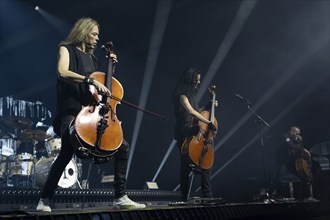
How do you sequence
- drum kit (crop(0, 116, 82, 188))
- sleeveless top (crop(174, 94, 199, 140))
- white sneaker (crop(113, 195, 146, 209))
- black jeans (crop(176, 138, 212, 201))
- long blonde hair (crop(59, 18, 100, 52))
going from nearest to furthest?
white sneaker (crop(113, 195, 146, 209)), long blonde hair (crop(59, 18, 100, 52)), black jeans (crop(176, 138, 212, 201)), sleeveless top (crop(174, 94, 199, 140)), drum kit (crop(0, 116, 82, 188))

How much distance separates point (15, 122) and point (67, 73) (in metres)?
5.66

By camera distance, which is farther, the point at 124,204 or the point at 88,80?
the point at 124,204

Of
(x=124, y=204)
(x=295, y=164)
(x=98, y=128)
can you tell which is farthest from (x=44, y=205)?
(x=295, y=164)

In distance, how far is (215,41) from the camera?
10234mm

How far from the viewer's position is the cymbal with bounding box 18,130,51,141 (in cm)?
784

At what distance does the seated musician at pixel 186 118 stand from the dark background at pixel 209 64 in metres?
4.48

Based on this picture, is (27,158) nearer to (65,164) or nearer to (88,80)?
(65,164)

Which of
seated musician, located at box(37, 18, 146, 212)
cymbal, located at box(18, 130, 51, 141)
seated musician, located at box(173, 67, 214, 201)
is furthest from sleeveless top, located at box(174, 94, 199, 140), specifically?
cymbal, located at box(18, 130, 51, 141)

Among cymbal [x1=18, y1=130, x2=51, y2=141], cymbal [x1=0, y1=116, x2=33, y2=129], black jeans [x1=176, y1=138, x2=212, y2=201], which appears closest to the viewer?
black jeans [x1=176, y1=138, x2=212, y2=201]

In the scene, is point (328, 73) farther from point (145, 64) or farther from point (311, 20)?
point (145, 64)

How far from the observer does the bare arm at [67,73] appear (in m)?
3.13

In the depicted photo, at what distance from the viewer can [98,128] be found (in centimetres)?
315

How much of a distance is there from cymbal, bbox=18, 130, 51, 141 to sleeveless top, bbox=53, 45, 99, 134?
15.2 ft

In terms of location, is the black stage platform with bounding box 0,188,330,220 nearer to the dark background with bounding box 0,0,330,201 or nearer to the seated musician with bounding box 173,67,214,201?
the seated musician with bounding box 173,67,214,201
